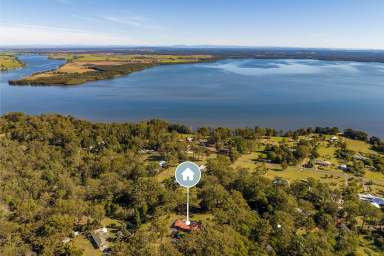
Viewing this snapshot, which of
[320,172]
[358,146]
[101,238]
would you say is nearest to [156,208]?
[101,238]

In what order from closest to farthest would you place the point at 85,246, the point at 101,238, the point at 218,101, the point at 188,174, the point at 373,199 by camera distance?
the point at 188,174
the point at 85,246
the point at 101,238
the point at 373,199
the point at 218,101

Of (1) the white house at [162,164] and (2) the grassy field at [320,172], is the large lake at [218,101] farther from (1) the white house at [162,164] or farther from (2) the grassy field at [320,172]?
(1) the white house at [162,164]

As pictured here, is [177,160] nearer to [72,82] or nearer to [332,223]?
[332,223]

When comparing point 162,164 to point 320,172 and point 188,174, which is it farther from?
point 188,174

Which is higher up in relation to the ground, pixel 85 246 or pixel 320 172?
pixel 85 246

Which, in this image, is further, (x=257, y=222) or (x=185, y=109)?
(x=185, y=109)

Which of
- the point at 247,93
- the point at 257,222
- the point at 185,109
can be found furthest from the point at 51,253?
the point at 247,93
